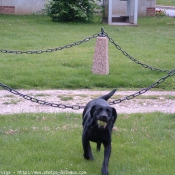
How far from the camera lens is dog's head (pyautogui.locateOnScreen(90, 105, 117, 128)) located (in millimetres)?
4953

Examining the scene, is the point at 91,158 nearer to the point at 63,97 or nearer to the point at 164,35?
the point at 63,97

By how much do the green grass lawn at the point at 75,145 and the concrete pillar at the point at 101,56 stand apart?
3.10 metres

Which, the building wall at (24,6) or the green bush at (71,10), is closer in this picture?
the green bush at (71,10)

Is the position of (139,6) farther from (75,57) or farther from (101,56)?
(101,56)

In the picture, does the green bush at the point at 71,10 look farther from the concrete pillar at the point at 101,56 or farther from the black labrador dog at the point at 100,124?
the black labrador dog at the point at 100,124

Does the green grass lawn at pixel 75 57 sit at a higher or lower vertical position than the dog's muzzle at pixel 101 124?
lower

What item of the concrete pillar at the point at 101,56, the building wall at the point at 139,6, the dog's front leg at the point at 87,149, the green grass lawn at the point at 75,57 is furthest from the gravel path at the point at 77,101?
the building wall at the point at 139,6

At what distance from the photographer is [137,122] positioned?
24.3ft

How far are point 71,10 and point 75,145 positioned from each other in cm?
1449

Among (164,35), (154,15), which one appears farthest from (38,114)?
(154,15)

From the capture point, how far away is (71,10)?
20172 millimetres

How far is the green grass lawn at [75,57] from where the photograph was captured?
10281 mm

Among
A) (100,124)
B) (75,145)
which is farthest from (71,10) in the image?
(100,124)

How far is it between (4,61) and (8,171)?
22.1 ft
